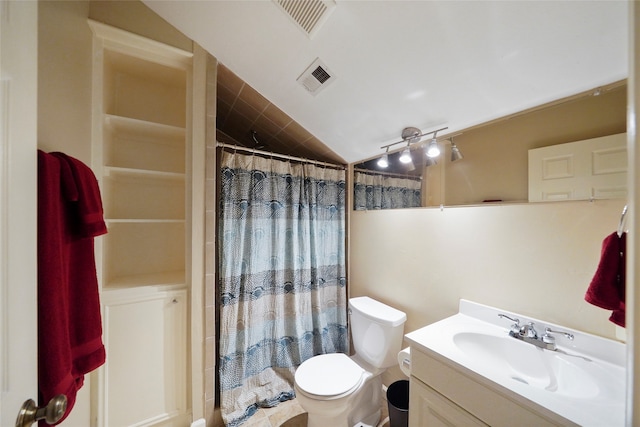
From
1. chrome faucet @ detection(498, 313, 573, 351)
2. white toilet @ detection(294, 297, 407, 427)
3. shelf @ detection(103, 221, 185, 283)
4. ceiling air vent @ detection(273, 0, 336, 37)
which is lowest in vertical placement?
white toilet @ detection(294, 297, 407, 427)

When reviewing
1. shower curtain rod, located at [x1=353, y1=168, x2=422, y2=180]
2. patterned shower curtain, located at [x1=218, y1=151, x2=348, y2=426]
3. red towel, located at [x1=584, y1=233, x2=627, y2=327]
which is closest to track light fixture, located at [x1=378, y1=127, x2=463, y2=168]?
shower curtain rod, located at [x1=353, y1=168, x2=422, y2=180]

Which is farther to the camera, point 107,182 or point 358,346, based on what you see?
point 358,346

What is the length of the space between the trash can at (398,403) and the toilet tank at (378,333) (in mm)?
152

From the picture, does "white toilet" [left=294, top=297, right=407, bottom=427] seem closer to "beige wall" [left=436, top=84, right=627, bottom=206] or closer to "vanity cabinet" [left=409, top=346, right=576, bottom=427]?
Result: "vanity cabinet" [left=409, top=346, right=576, bottom=427]

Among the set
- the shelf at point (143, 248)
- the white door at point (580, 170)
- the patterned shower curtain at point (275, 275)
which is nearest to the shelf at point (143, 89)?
the patterned shower curtain at point (275, 275)

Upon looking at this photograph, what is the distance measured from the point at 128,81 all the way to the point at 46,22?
765mm

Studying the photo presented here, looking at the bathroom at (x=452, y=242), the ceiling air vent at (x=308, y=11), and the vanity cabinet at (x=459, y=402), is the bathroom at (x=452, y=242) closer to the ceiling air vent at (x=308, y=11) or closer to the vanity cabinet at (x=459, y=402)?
the vanity cabinet at (x=459, y=402)

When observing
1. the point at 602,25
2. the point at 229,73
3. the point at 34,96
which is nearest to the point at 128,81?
the point at 229,73

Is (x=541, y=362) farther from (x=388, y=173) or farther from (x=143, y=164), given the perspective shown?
(x=143, y=164)

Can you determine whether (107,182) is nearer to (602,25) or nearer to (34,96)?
(34,96)

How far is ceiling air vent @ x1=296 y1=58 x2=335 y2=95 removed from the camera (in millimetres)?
1271

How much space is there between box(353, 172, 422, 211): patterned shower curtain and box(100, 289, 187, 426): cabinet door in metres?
1.50

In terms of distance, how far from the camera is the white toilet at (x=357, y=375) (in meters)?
1.29

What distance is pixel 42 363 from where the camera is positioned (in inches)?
23.1
